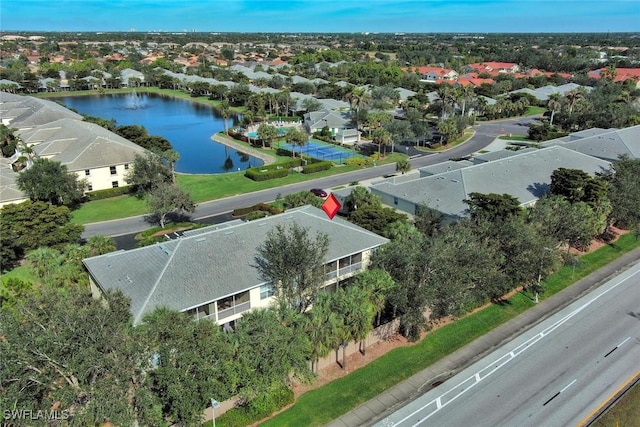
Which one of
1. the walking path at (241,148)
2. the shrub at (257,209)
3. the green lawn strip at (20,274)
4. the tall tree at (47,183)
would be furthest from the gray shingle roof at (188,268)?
the walking path at (241,148)

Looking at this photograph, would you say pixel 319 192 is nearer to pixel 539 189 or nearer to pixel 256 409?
pixel 539 189

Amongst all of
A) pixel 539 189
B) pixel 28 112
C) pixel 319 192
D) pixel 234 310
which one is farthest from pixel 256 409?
pixel 28 112

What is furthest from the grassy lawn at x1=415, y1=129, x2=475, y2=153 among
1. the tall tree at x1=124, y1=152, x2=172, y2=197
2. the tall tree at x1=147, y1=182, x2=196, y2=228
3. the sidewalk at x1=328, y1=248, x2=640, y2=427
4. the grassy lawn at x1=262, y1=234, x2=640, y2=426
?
the tall tree at x1=147, y1=182, x2=196, y2=228

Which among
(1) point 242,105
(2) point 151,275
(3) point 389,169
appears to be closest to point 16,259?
(2) point 151,275

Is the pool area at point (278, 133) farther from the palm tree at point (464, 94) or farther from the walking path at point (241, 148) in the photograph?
the palm tree at point (464, 94)

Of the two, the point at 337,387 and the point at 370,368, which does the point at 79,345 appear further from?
the point at 370,368

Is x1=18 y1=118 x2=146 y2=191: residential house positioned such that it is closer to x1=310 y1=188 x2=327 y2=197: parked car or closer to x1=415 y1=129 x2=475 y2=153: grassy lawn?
x1=310 y1=188 x2=327 y2=197: parked car

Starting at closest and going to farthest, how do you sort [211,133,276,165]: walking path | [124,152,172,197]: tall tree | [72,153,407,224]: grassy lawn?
1. [72,153,407,224]: grassy lawn
2. [124,152,172,197]: tall tree
3. [211,133,276,165]: walking path
